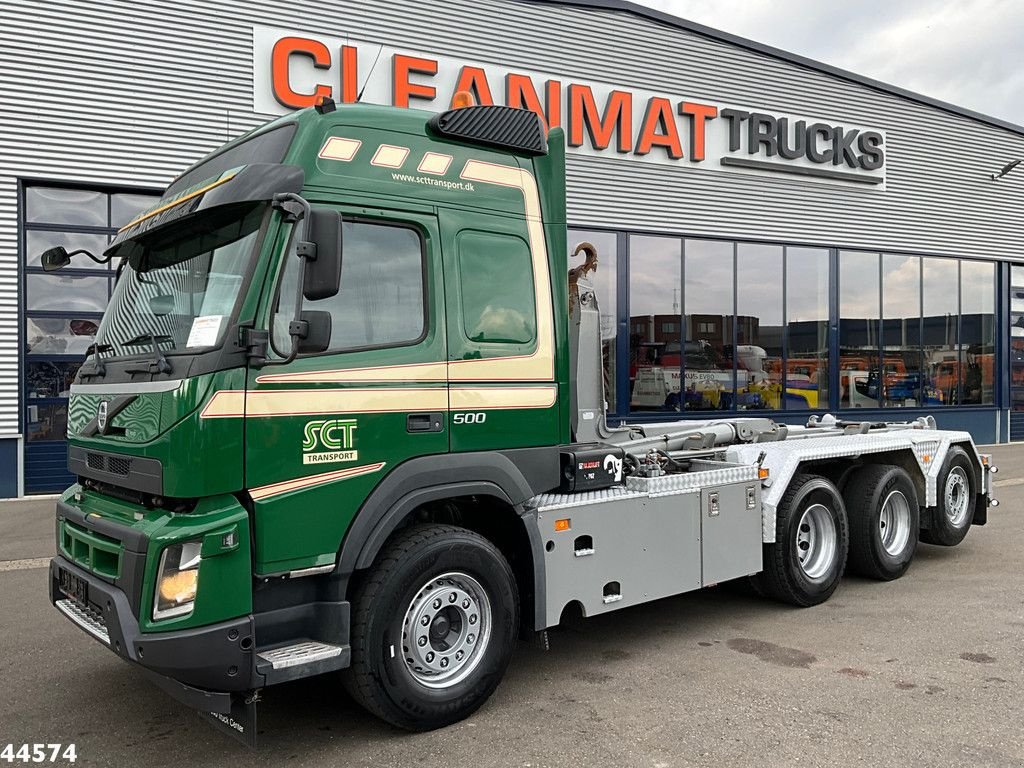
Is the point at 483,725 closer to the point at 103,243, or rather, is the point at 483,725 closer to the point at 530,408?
the point at 530,408

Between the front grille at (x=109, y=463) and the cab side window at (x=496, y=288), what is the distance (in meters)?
1.80

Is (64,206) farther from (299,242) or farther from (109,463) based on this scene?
(299,242)

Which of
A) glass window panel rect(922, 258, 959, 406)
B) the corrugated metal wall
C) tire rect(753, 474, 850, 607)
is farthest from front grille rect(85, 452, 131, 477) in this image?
glass window panel rect(922, 258, 959, 406)

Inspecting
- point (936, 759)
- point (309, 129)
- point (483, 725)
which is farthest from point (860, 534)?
point (309, 129)

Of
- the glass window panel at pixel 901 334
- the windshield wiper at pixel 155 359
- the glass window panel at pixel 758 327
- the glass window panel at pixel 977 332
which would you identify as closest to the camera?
the windshield wiper at pixel 155 359

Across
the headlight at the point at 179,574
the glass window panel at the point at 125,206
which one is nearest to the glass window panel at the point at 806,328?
the glass window panel at the point at 125,206

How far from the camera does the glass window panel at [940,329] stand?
19594 mm

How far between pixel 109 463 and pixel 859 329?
1752 centimetres

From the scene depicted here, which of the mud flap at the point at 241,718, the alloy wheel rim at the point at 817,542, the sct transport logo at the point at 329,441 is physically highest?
the sct transport logo at the point at 329,441

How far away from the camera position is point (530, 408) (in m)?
4.78

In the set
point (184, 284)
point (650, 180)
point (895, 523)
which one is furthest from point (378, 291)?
point (650, 180)

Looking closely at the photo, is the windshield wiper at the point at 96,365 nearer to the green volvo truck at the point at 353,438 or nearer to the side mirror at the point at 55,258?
the green volvo truck at the point at 353,438

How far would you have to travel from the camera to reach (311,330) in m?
3.74

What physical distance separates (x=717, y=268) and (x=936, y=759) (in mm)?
13550
